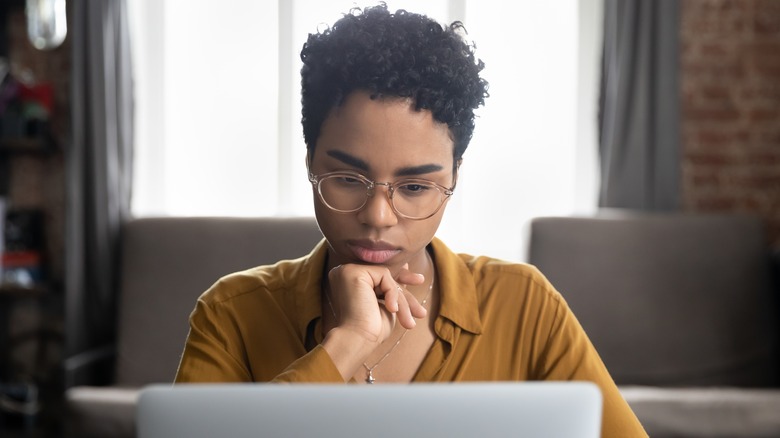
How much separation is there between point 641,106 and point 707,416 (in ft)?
3.99

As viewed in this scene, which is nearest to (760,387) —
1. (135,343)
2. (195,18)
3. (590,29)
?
(590,29)

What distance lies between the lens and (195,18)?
3.33 metres

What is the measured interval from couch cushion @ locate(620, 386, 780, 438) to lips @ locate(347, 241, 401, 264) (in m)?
1.61

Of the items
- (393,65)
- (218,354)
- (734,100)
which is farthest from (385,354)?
(734,100)

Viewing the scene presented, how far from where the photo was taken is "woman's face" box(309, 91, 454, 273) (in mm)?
913

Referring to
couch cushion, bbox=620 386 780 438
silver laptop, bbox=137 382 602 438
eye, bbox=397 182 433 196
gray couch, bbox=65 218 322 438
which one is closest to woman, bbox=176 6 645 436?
eye, bbox=397 182 433 196

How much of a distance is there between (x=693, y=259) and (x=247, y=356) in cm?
211

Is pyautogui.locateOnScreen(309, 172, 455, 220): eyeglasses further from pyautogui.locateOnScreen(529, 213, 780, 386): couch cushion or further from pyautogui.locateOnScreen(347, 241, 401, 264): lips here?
pyautogui.locateOnScreen(529, 213, 780, 386): couch cushion

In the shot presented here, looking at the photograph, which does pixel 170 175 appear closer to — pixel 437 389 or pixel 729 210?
pixel 729 210

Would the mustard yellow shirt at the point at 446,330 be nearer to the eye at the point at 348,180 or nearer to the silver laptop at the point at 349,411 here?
the eye at the point at 348,180

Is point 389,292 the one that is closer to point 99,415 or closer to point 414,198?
point 414,198

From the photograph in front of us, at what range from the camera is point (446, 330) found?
40.2 inches

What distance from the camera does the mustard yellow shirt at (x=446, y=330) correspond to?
998mm

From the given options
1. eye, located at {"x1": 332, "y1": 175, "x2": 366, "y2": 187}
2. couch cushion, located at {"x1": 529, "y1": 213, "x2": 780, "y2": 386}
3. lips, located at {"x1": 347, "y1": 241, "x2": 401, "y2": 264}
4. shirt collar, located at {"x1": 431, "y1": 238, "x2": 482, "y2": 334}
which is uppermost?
eye, located at {"x1": 332, "y1": 175, "x2": 366, "y2": 187}
